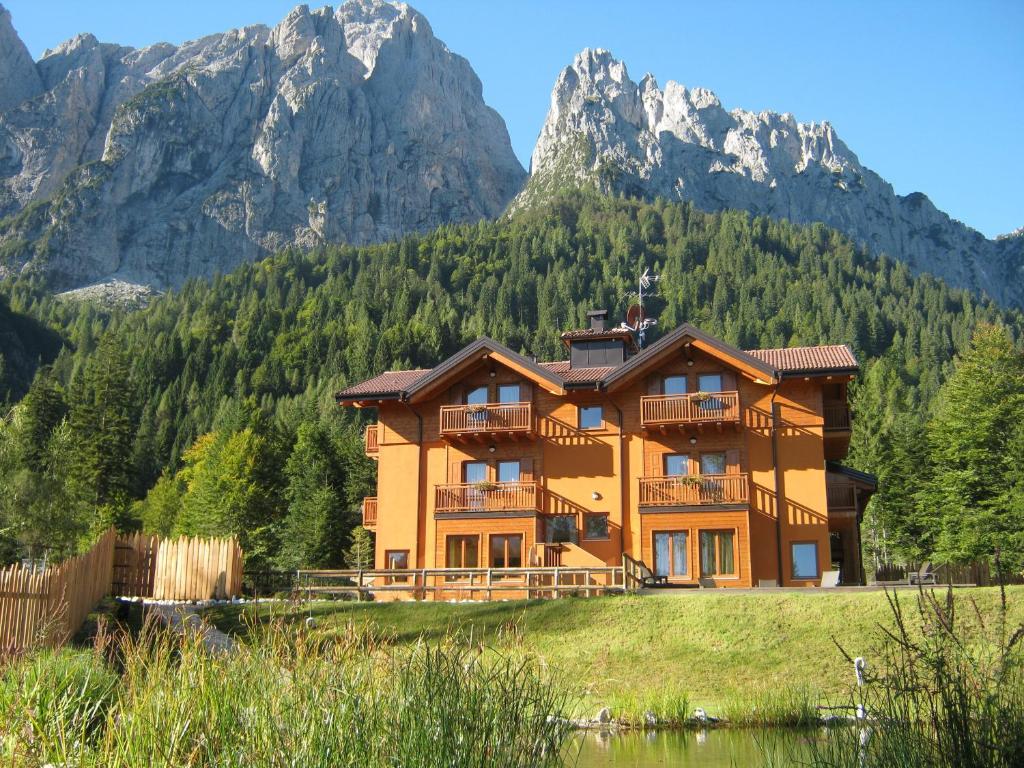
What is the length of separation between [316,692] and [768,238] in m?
159

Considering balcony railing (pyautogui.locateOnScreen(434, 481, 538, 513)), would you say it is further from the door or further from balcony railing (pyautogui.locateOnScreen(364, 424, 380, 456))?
balcony railing (pyautogui.locateOnScreen(364, 424, 380, 456))

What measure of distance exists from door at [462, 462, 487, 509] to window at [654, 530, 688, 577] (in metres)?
6.05

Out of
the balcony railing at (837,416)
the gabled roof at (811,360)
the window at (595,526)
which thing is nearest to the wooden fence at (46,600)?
the window at (595,526)

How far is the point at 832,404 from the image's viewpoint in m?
35.1

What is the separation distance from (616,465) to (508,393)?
15.6 ft

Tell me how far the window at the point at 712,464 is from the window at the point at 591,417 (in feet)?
12.4

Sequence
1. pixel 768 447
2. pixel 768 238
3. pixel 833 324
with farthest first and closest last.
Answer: pixel 768 238 < pixel 833 324 < pixel 768 447

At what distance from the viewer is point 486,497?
3544 cm

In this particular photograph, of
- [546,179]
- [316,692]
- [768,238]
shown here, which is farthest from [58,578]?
[546,179]

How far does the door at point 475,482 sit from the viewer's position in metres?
35.5

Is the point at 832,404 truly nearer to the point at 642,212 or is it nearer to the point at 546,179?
the point at 642,212

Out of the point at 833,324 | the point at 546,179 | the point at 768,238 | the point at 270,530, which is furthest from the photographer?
the point at 546,179

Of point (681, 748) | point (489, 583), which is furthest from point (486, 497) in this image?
point (681, 748)

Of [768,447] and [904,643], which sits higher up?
[768,447]
